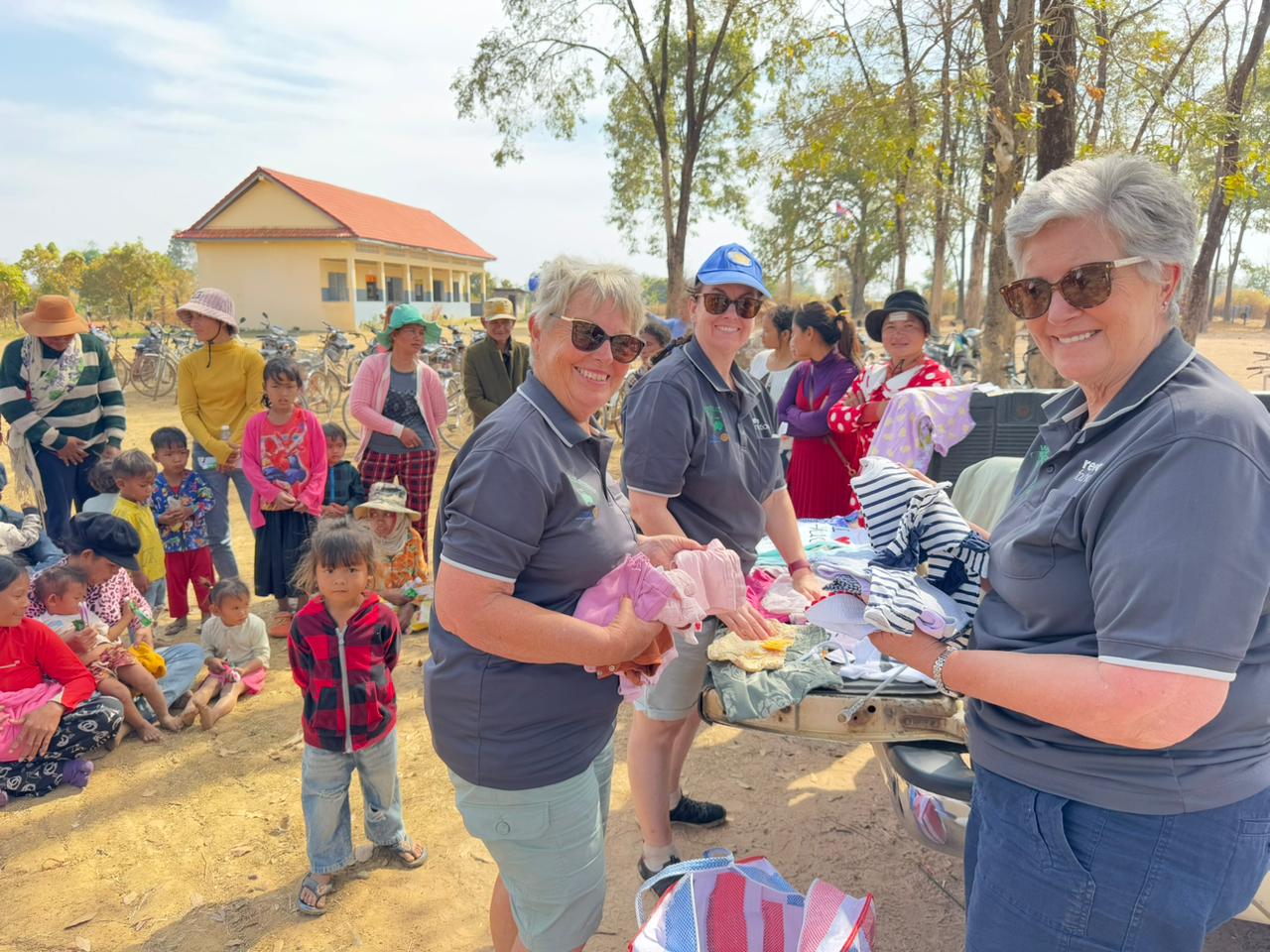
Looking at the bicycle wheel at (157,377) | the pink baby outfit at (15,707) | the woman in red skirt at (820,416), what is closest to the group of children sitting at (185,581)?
the pink baby outfit at (15,707)

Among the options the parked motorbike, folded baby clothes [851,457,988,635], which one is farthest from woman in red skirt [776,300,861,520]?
the parked motorbike

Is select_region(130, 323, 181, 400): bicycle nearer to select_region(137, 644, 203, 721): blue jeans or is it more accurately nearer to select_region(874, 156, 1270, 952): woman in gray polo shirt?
select_region(137, 644, 203, 721): blue jeans

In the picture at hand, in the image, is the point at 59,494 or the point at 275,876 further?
the point at 59,494

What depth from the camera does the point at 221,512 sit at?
214 inches

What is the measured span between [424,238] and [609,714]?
42.7 m

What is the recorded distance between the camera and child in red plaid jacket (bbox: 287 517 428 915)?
2850 mm

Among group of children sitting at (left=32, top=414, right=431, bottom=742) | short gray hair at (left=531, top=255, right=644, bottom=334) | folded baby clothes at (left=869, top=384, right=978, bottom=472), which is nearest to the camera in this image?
short gray hair at (left=531, top=255, right=644, bottom=334)

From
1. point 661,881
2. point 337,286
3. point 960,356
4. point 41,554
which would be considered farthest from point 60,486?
point 337,286

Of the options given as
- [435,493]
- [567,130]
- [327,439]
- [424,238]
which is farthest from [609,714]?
[424,238]

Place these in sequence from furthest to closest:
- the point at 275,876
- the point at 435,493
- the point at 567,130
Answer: the point at 567,130, the point at 435,493, the point at 275,876

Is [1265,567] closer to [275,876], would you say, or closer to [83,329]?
[275,876]

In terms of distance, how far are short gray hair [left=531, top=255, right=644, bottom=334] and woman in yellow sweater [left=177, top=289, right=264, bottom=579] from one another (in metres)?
4.21

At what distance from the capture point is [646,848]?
285 centimetres

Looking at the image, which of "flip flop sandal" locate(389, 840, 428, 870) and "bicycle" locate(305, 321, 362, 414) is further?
"bicycle" locate(305, 321, 362, 414)
